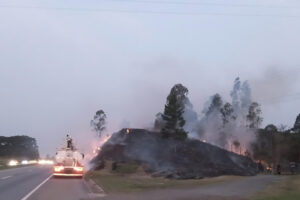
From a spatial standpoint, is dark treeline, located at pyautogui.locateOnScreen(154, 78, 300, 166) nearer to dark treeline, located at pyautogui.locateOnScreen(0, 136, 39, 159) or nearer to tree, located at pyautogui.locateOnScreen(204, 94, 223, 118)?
tree, located at pyautogui.locateOnScreen(204, 94, 223, 118)

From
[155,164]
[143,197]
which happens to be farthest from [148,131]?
[143,197]

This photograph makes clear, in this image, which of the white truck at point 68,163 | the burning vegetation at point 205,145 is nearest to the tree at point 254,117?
the burning vegetation at point 205,145

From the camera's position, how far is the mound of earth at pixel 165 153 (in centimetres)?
7109

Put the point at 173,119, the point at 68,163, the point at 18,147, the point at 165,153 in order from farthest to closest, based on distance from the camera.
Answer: the point at 18,147 < the point at 173,119 < the point at 165,153 < the point at 68,163

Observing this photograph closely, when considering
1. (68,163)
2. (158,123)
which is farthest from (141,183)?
(158,123)

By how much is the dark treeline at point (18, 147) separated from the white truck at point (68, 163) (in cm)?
12046

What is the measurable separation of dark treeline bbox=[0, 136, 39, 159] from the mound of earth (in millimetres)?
81201

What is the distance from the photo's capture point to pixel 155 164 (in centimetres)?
6844

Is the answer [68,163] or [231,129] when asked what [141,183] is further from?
[231,129]

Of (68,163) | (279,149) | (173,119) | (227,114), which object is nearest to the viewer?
(68,163)

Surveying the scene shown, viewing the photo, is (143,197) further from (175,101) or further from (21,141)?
(21,141)

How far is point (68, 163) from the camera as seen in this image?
3938 centimetres

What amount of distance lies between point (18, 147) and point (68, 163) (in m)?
131

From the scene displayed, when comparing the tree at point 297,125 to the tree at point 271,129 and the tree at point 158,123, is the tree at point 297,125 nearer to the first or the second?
the tree at point 271,129
